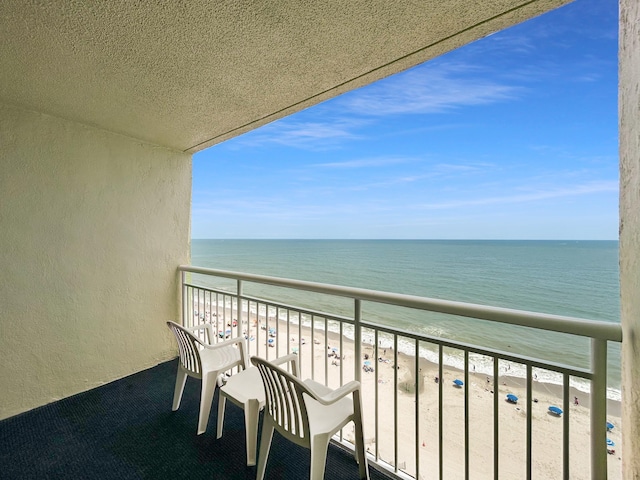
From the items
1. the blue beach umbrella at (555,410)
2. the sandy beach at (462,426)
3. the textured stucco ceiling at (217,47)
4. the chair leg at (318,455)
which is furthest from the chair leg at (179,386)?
the blue beach umbrella at (555,410)

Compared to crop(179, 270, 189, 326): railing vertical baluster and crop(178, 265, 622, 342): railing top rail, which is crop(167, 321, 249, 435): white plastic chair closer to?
crop(178, 265, 622, 342): railing top rail

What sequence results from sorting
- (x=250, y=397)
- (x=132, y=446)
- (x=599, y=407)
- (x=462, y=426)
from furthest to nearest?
(x=462, y=426)
(x=132, y=446)
(x=250, y=397)
(x=599, y=407)

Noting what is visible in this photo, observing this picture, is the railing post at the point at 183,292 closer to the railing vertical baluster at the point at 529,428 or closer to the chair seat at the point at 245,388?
the chair seat at the point at 245,388

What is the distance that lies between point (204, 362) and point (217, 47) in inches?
74.9

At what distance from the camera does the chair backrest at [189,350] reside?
1786 millimetres

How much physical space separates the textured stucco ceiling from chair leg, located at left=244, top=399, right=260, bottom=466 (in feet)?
6.05

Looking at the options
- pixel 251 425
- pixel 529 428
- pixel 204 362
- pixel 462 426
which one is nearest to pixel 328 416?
pixel 251 425

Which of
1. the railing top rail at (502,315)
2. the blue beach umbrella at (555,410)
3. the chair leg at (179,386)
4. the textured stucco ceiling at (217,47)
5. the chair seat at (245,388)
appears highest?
the textured stucco ceiling at (217,47)

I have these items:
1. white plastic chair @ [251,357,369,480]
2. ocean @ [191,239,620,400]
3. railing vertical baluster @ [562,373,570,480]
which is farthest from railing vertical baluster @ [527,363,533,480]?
ocean @ [191,239,620,400]

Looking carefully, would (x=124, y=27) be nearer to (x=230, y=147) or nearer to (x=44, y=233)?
(x=44, y=233)

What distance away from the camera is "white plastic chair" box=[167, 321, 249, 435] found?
1.80 metres

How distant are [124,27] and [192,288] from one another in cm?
224

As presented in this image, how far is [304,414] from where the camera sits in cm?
122

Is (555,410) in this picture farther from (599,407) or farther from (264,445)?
(264,445)
